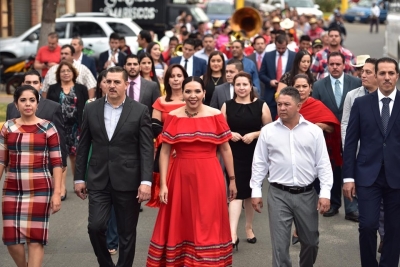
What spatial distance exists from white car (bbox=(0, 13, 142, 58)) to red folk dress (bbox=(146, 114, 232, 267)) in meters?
18.1

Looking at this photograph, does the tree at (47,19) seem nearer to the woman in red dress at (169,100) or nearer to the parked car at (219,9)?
the woman in red dress at (169,100)

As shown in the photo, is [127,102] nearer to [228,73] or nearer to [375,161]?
[375,161]

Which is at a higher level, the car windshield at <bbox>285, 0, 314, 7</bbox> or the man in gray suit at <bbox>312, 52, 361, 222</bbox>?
the car windshield at <bbox>285, 0, 314, 7</bbox>

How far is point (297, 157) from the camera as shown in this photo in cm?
747

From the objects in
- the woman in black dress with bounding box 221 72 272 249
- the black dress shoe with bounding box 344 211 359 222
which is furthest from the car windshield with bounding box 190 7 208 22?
the woman in black dress with bounding box 221 72 272 249

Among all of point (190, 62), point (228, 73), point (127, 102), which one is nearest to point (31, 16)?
point (190, 62)

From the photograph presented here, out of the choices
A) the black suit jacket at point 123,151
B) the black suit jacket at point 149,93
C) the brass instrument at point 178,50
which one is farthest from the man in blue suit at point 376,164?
the brass instrument at point 178,50

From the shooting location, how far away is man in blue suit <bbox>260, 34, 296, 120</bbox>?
14.5 meters

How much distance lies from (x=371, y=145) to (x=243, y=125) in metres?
1.93

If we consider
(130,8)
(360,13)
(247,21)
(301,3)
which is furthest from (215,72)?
(360,13)

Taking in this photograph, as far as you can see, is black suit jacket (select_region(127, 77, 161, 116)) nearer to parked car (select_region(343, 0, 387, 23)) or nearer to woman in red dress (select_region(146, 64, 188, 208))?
woman in red dress (select_region(146, 64, 188, 208))

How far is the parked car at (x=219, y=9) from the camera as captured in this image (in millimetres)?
41500

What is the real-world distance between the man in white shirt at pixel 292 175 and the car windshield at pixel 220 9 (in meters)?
34.7

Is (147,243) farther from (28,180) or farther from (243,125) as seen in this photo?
(28,180)
